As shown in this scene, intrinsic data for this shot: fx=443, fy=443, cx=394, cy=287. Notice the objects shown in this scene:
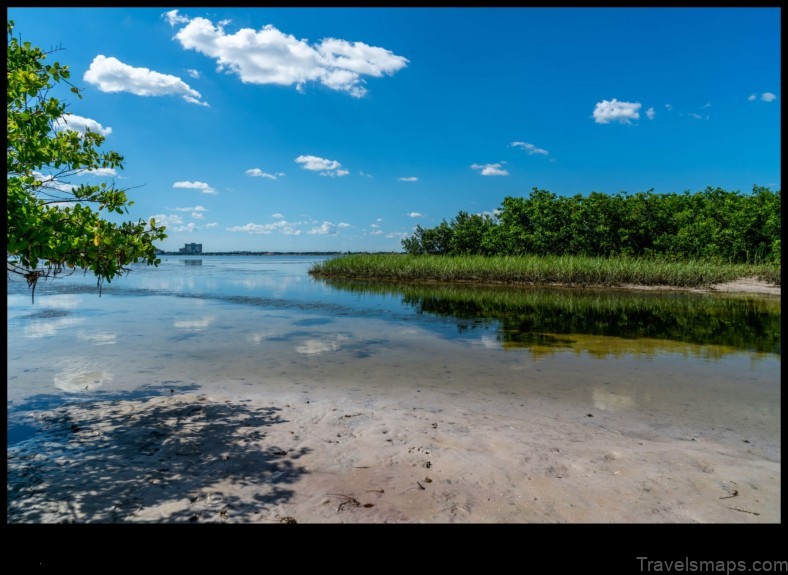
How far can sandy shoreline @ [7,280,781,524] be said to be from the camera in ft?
13.3

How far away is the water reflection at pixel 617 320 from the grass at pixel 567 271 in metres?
5.24

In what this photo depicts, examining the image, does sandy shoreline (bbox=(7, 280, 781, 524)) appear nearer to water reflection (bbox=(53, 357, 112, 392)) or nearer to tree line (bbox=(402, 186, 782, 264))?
water reflection (bbox=(53, 357, 112, 392))

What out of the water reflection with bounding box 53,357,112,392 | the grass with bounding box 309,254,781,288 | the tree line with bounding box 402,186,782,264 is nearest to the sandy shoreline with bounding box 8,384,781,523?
the water reflection with bounding box 53,357,112,392

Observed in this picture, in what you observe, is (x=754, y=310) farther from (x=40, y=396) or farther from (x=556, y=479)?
(x=40, y=396)

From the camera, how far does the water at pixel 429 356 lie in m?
7.95

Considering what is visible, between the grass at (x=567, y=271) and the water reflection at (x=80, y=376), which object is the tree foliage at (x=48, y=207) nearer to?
the water reflection at (x=80, y=376)

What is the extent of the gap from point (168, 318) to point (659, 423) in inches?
706

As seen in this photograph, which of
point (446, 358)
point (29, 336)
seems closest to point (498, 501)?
point (446, 358)

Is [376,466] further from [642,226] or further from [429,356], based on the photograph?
[642,226]

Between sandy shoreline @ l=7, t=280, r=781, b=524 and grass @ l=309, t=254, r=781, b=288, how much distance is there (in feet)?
105

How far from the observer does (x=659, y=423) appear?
6816 mm

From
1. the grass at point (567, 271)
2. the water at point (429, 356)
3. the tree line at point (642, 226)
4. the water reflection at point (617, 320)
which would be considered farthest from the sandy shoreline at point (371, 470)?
the tree line at point (642, 226)
